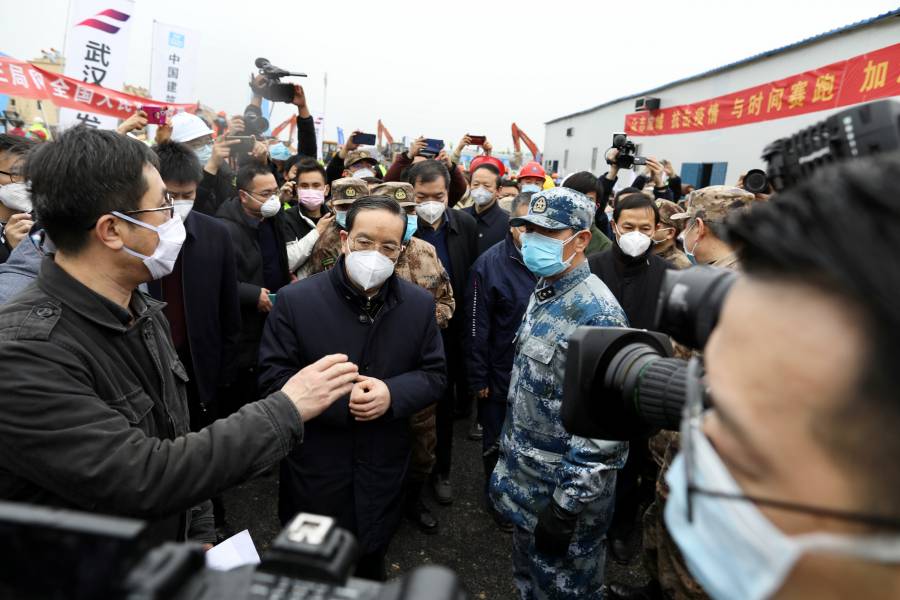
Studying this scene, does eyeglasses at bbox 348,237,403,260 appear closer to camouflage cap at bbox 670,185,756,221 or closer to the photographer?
the photographer

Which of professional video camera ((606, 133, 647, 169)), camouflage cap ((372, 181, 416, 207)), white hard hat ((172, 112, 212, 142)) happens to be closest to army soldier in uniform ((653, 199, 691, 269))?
professional video camera ((606, 133, 647, 169))

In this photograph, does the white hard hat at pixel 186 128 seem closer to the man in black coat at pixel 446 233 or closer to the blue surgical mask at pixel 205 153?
the blue surgical mask at pixel 205 153

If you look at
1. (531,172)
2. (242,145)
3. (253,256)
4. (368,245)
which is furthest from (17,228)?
(531,172)

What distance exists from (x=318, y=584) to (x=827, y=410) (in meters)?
0.67

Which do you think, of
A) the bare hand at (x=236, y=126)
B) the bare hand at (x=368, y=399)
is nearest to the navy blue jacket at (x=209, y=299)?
the bare hand at (x=368, y=399)

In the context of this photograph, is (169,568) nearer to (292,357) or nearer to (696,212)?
(292,357)

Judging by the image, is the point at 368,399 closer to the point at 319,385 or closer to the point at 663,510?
the point at 319,385

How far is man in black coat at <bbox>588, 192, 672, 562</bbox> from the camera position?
11.6ft

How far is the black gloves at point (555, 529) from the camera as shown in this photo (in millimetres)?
2158

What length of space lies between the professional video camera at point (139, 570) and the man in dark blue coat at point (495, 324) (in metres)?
3.16

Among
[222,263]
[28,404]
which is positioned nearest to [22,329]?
[28,404]

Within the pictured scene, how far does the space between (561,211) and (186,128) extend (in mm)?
3656

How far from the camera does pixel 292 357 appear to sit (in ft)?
7.89

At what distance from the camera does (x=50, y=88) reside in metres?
6.14
